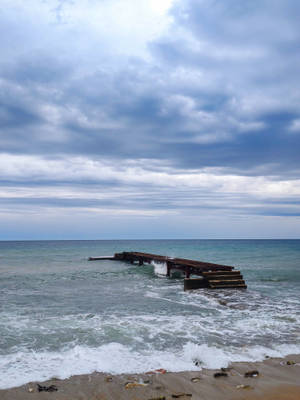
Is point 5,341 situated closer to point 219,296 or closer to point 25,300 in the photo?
point 25,300

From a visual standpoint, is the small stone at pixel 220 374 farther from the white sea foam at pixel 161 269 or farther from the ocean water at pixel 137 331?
the white sea foam at pixel 161 269

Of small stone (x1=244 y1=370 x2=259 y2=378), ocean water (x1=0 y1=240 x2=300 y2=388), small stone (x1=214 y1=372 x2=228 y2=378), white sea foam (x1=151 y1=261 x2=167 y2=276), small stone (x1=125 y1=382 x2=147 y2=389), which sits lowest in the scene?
white sea foam (x1=151 y1=261 x2=167 y2=276)

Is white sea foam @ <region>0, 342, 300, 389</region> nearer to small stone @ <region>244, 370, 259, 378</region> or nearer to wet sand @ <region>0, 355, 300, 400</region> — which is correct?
wet sand @ <region>0, 355, 300, 400</region>

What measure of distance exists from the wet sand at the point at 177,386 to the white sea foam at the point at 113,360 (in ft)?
1.00

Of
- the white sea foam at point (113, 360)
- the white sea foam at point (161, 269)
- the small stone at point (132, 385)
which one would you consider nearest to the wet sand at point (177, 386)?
the small stone at point (132, 385)

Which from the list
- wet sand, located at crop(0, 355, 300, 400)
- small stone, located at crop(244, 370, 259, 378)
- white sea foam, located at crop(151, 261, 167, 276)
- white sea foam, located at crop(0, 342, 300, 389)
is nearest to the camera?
wet sand, located at crop(0, 355, 300, 400)

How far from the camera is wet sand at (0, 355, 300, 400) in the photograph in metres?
5.39

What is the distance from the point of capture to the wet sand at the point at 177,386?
5.39 meters

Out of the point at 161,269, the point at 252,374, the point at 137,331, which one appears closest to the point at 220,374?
the point at 252,374

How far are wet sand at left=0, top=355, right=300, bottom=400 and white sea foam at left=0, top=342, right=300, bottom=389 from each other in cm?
30

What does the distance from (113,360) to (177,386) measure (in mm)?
1887

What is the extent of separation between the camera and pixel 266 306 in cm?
1310

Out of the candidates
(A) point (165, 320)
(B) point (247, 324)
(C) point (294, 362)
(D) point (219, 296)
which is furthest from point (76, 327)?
(D) point (219, 296)

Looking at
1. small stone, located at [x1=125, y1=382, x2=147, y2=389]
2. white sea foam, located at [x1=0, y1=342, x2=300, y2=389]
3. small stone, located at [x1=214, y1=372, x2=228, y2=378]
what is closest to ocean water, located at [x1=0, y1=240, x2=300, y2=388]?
white sea foam, located at [x1=0, y1=342, x2=300, y2=389]
